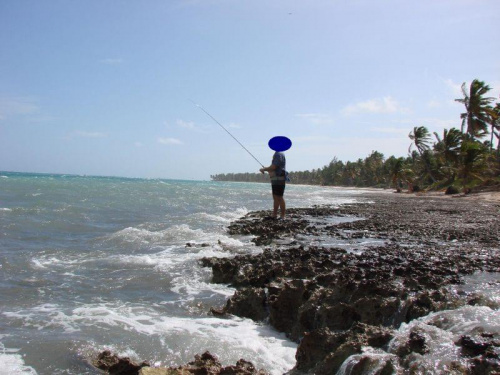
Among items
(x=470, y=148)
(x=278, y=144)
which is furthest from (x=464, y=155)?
(x=278, y=144)

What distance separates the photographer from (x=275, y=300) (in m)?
4.72

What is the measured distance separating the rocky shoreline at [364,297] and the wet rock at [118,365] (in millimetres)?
879

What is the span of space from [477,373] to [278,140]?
1045 centimetres

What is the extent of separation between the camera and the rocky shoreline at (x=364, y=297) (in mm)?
2977

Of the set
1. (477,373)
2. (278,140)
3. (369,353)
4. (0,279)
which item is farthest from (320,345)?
(278,140)

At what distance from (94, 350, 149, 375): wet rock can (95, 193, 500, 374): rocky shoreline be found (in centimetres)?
88

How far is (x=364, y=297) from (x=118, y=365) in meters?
2.65

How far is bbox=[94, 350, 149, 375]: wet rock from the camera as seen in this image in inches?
129

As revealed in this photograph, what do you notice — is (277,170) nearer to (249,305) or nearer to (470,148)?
(249,305)

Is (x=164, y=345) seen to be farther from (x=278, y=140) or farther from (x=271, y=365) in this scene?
(x=278, y=140)

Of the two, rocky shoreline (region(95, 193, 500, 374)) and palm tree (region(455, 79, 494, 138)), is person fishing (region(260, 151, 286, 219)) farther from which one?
palm tree (region(455, 79, 494, 138))

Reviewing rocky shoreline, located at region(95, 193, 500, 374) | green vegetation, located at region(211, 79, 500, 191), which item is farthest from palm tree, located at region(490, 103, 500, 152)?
rocky shoreline, located at region(95, 193, 500, 374)

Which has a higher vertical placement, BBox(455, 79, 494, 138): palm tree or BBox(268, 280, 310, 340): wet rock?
BBox(455, 79, 494, 138): palm tree

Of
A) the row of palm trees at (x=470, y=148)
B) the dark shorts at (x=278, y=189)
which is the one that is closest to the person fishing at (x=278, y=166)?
the dark shorts at (x=278, y=189)
